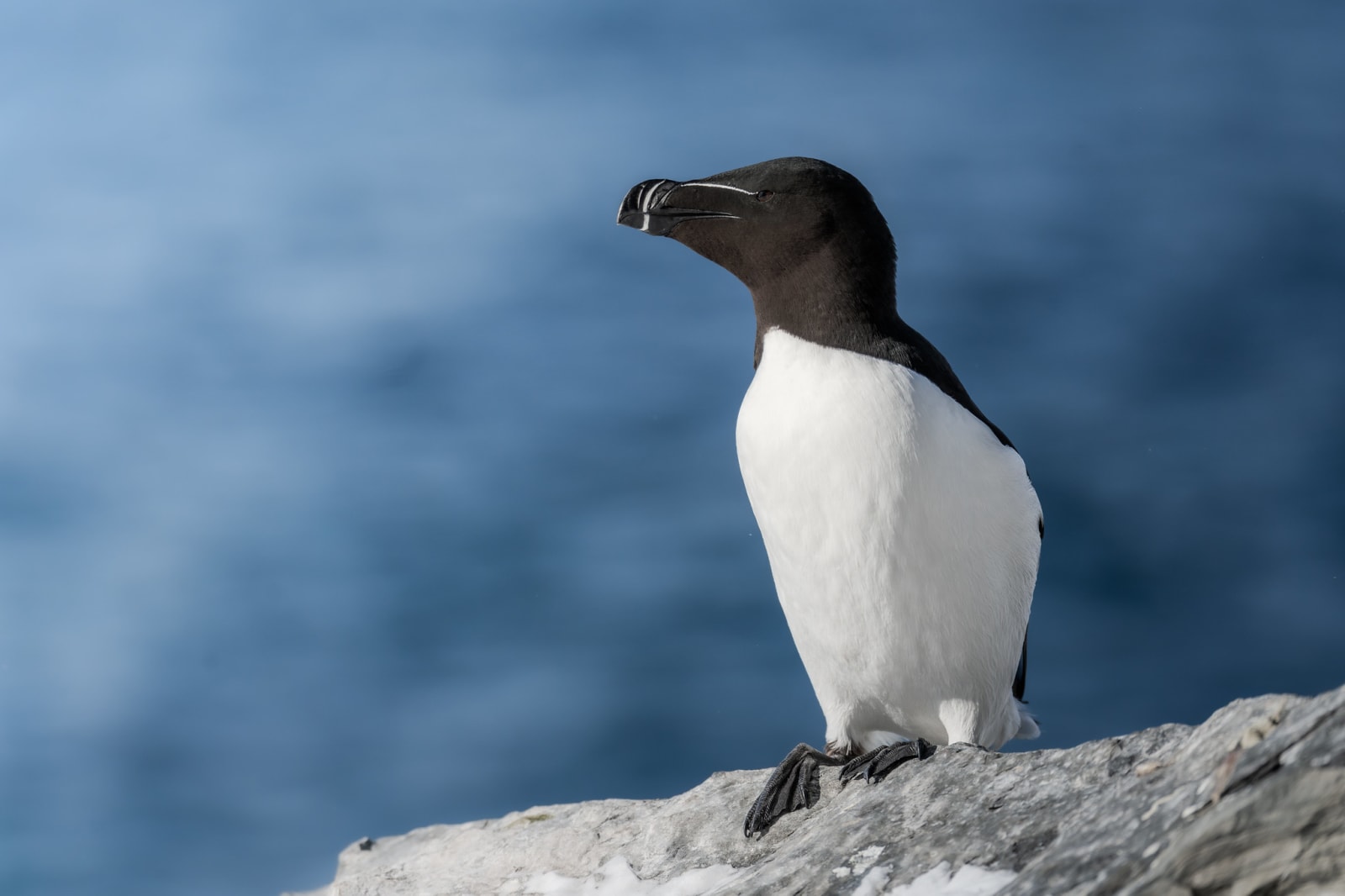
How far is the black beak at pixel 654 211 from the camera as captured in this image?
343 cm


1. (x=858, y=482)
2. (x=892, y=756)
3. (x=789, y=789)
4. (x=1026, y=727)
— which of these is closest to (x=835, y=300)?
(x=858, y=482)

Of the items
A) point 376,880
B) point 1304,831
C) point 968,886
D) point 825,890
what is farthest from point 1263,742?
point 376,880

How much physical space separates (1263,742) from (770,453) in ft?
5.52

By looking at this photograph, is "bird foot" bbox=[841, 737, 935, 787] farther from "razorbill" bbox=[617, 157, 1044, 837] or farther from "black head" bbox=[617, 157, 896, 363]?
"black head" bbox=[617, 157, 896, 363]

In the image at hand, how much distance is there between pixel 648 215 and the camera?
3.45 metres

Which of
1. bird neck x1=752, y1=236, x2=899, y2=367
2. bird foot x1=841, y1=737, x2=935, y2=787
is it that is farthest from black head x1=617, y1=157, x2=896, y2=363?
bird foot x1=841, y1=737, x2=935, y2=787

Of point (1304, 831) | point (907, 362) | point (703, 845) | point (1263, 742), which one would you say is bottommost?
point (1304, 831)

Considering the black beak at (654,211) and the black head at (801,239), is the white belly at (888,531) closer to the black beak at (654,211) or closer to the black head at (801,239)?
the black head at (801,239)

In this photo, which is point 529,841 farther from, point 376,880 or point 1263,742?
point 1263,742

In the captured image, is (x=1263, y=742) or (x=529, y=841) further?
(x=529, y=841)

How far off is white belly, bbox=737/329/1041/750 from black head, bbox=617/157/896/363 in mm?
96

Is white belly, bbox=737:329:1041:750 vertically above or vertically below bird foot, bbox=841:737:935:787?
above

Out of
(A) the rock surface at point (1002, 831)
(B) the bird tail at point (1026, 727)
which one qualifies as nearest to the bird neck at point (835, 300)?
(A) the rock surface at point (1002, 831)

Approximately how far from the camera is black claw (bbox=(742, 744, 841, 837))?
315 cm
